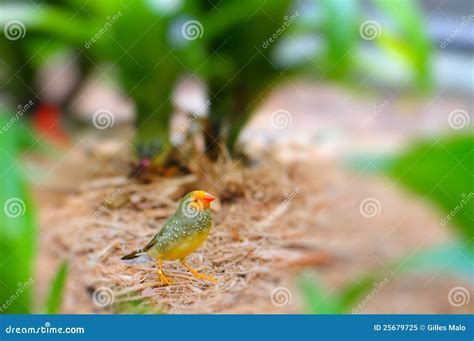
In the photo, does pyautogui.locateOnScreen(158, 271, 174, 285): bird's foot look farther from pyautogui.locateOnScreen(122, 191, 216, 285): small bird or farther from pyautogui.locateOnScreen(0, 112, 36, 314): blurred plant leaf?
pyautogui.locateOnScreen(0, 112, 36, 314): blurred plant leaf

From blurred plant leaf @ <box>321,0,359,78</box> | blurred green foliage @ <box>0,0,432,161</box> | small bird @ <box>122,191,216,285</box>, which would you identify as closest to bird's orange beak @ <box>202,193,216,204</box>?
small bird @ <box>122,191,216,285</box>

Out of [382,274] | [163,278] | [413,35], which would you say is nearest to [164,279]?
[163,278]

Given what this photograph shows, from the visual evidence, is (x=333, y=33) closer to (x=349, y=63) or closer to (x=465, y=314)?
(x=349, y=63)

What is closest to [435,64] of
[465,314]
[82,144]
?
[465,314]

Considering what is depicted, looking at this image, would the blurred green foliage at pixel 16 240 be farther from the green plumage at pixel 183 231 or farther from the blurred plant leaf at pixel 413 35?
the blurred plant leaf at pixel 413 35

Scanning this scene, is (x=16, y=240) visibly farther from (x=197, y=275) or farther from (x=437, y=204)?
(x=437, y=204)

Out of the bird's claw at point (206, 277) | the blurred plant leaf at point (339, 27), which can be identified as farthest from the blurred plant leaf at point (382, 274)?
the blurred plant leaf at point (339, 27)
